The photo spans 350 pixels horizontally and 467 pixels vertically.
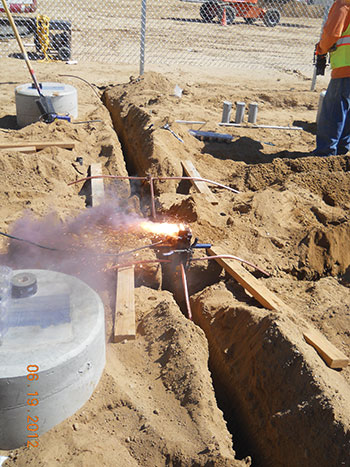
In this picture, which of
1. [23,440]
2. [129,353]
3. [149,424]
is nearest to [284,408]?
[149,424]

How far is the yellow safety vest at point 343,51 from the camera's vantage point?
21.5 feet

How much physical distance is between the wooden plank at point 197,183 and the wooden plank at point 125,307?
1746 mm

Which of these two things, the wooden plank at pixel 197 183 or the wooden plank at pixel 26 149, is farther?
the wooden plank at pixel 26 149

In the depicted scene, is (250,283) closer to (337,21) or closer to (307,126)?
(337,21)

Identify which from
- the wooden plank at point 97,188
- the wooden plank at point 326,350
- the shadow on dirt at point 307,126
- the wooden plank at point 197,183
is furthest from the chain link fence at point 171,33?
the wooden plank at point 326,350

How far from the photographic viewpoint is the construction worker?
6.37 metres

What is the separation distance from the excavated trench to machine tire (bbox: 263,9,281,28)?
21752 millimetres

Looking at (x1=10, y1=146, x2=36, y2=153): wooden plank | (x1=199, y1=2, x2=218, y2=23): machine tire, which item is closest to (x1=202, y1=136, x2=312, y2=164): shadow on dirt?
(x1=10, y1=146, x2=36, y2=153): wooden plank

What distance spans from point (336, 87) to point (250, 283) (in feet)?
14.8

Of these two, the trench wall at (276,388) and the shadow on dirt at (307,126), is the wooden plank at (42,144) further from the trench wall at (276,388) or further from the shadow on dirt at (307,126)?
→ the shadow on dirt at (307,126)

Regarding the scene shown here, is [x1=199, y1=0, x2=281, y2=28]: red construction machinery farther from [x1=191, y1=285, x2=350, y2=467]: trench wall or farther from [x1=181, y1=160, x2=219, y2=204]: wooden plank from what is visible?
[x1=191, y1=285, x2=350, y2=467]: trench wall

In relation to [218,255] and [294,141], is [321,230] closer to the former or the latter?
[218,255]

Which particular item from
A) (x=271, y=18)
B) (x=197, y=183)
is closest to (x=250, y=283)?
(x=197, y=183)

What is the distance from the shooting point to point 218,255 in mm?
3934
